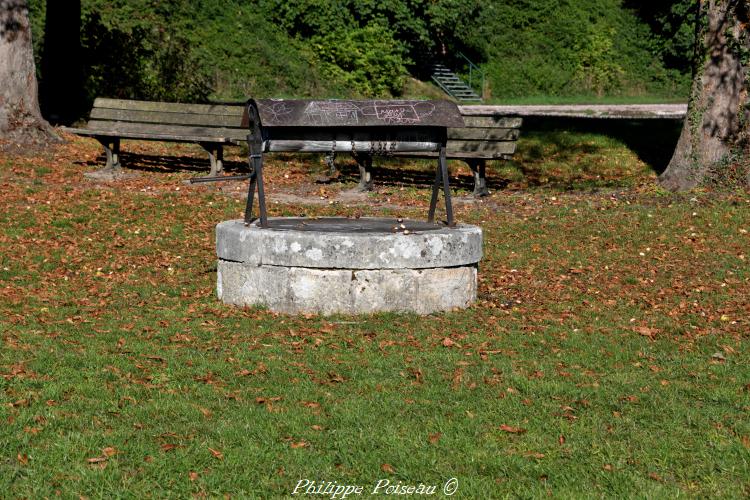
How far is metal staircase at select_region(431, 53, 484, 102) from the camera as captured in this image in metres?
34.5

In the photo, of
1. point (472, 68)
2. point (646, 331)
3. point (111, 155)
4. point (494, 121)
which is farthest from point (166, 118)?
point (472, 68)

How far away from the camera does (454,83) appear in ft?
116

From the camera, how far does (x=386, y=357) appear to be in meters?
6.97

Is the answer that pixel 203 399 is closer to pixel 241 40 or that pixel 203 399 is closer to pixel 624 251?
pixel 624 251

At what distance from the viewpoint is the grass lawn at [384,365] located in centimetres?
491

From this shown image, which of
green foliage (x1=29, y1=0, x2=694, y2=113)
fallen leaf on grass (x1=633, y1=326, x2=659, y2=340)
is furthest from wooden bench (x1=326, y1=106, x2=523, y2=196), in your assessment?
green foliage (x1=29, y1=0, x2=694, y2=113)

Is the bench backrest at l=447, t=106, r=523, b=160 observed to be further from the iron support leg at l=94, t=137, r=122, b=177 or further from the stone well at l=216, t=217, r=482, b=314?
the stone well at l=216, t=217, r=482, b=314

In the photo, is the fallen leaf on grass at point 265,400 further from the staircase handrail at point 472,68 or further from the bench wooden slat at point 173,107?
the staircase handrail at point 472,68

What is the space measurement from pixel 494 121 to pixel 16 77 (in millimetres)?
6869

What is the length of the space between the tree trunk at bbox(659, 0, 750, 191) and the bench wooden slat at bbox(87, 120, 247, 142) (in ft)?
20.1

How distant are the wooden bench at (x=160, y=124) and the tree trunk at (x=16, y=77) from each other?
825 mm

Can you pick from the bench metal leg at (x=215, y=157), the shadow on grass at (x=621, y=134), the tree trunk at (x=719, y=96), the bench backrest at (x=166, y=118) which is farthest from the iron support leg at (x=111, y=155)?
the tree trunk at (x=719, y=96)

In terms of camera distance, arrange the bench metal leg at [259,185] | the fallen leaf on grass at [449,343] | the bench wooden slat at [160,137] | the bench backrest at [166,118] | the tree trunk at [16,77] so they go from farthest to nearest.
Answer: the bench backrest at [166,118] → the tree trunk at [16,77] → the bench wooden slat at [160,137] → the bench metal leg at [259,185] → the fallen leaf on grass at [449,343]

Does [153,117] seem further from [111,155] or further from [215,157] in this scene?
[215,157]
